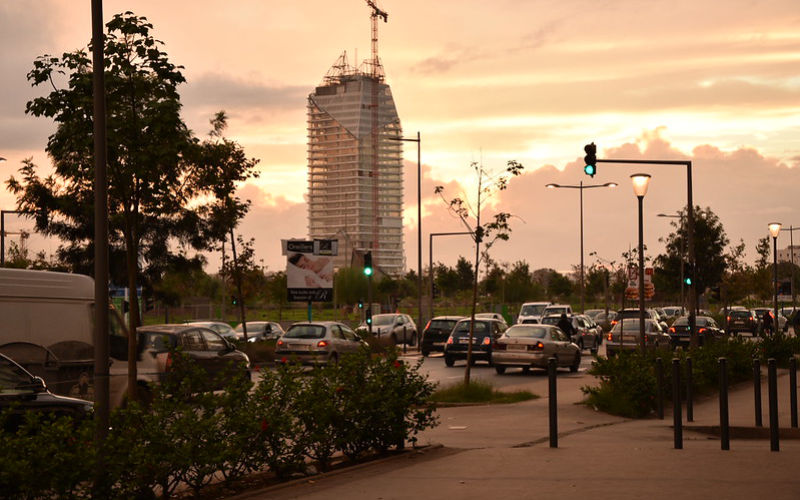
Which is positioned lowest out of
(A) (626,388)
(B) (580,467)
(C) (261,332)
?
(B) (580,467)

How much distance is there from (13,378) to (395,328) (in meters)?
39.8

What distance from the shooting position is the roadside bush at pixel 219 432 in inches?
284

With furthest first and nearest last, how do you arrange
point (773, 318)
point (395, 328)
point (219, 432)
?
point (773, 318), point (395, 328), point (219, 432)

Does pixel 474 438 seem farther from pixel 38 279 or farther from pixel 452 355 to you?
pixel 452 355

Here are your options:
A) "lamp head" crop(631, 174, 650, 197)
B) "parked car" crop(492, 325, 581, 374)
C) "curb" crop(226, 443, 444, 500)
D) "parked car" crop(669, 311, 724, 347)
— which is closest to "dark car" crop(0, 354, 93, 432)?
"curb" crop(226, 443, 444, 500)

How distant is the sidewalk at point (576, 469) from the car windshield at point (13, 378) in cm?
287

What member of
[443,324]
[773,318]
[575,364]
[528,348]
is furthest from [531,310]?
[528,348]

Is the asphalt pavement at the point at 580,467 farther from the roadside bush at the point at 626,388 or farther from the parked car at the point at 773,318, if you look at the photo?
the parked car at the point at 773,318

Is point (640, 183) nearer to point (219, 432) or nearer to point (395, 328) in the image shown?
point (219, 432)

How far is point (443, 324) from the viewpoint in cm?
4162

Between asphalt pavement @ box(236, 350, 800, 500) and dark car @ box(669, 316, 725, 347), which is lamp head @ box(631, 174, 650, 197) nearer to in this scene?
asphalt pavement @ box(236, 350, 800, 500)

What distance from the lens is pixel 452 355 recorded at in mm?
35281

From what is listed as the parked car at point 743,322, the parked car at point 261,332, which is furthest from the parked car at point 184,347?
the parked car at point 743,322

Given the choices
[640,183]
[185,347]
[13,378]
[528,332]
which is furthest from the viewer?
[528,332]
